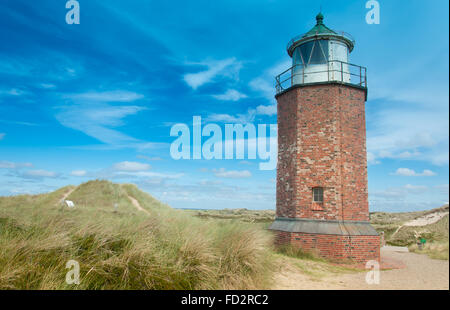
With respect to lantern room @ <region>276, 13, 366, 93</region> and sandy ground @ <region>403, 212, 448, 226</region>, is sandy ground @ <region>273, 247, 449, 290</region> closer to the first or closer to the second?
sandy ground @ <region>403, 212, 448, 226</region>

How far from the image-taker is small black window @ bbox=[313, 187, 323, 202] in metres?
12.0

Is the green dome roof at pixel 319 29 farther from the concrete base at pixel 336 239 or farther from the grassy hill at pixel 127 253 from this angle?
the grassy hill at pixel 127 253

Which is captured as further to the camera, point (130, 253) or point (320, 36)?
point (320, 36)

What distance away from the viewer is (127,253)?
619 cm

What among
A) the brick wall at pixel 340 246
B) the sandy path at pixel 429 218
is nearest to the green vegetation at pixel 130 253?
the sandy path at pixel 429 218

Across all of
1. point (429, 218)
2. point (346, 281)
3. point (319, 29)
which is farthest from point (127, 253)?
point (429, 218)

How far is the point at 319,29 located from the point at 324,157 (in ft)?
19.3

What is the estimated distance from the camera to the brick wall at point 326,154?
1182 cm

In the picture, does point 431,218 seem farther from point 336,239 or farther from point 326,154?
point 326,154
